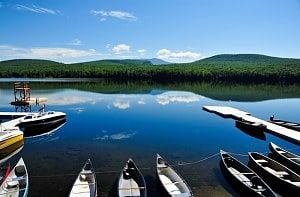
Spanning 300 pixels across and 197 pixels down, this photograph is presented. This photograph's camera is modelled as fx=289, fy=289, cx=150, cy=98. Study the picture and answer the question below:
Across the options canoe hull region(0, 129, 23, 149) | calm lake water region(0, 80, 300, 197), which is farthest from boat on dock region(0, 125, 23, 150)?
calm lake water region(0, 80, 300, 197)

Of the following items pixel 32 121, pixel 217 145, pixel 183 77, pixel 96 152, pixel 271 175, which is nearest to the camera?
pixel 271 175

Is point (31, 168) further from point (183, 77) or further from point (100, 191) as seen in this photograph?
point (183, 77)

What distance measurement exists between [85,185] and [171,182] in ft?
17.6

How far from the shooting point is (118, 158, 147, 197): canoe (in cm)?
1662

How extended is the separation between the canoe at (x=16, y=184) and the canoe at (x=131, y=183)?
5465 mm

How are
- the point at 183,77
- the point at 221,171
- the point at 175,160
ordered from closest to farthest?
the point at 221,171, the point at 175,160, the point at 183,77

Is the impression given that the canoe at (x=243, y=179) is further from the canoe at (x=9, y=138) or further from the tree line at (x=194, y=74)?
the tree line at (x=194, y=74)

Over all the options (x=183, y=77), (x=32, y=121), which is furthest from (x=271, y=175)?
(x=183, y=77)

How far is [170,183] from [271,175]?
711cm

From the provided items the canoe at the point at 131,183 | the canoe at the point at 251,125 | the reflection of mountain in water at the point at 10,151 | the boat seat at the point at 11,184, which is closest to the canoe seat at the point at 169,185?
the canoe at the point at 131,183

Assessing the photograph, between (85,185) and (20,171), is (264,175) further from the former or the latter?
(20,171)

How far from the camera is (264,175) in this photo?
806 inches

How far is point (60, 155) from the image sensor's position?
83.5 feet

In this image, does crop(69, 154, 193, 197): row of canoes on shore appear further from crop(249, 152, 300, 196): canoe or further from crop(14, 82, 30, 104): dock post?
crop(14, 82, 30, 104): dock post
